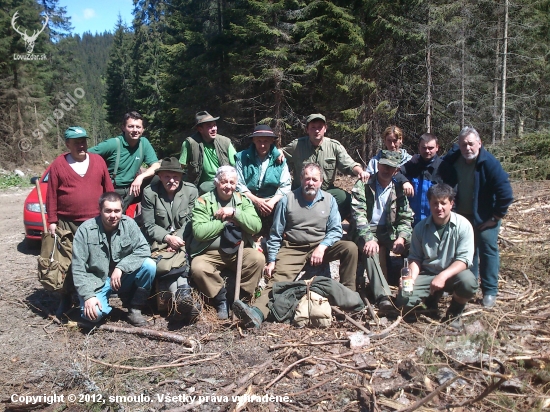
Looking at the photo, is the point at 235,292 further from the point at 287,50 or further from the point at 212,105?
the point at 212,105

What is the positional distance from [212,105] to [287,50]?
5.59 m

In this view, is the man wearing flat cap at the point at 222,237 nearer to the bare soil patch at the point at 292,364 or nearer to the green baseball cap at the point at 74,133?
the bare soil patch at the point at 292,364

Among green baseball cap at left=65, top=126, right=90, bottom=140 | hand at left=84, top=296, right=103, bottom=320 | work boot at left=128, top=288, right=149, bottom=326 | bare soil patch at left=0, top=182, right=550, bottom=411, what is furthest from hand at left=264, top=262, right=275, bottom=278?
green baseball cap at left=65, top=126, right=90, bottom=140

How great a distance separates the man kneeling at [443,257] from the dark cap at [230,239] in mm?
1905

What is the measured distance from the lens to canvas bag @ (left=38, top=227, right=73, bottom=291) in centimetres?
475

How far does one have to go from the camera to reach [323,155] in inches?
238

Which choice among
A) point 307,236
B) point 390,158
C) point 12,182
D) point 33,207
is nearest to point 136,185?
point 307,236

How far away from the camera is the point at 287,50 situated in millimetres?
15242

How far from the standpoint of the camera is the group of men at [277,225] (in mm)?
4557

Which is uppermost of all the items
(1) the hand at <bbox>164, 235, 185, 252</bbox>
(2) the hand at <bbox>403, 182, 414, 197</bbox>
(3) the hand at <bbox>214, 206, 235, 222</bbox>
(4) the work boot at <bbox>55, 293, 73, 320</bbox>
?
(2) the hand at <bbox>403, 182, 414, 197</bbox>

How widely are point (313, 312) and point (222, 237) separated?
1354mm
